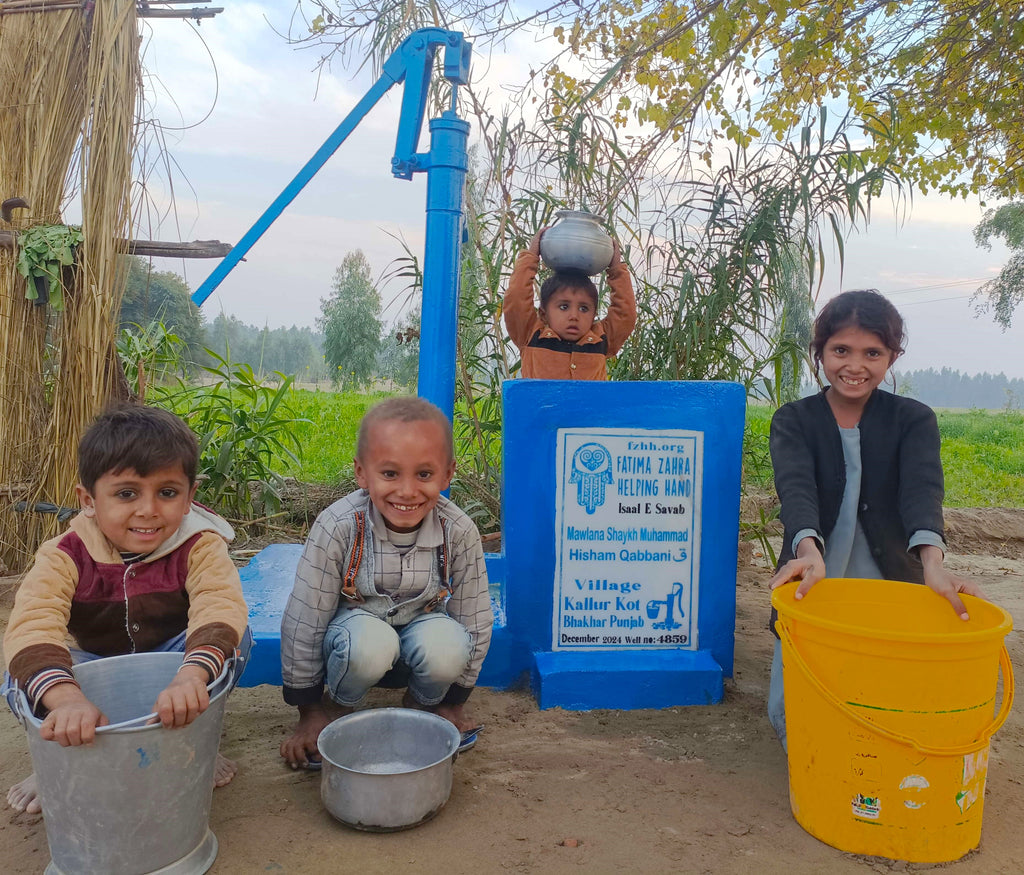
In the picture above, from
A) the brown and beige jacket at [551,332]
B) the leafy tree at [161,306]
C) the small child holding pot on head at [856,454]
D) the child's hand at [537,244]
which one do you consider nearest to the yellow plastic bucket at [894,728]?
the small child holding pot on head at [856,454]

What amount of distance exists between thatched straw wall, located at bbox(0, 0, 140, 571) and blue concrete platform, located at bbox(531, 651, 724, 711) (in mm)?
2286

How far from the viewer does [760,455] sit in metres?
5.66

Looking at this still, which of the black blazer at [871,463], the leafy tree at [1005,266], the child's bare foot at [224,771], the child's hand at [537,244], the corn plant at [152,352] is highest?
the leafy tree at [1005,266]

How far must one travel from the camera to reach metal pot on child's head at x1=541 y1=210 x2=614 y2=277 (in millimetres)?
2926

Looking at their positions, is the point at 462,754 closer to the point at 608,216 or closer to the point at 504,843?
the point at 504,843

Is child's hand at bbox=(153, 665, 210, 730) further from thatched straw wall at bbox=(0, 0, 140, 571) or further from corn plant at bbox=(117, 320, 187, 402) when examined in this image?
corn plant at bbox=(117, 320, 187, 402)

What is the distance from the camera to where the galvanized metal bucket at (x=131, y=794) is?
4.77 ft

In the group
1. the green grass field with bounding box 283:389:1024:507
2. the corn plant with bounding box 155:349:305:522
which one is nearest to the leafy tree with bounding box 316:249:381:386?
the green grass field with bounding box 283:389:1024:507

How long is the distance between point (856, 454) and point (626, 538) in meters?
0.75

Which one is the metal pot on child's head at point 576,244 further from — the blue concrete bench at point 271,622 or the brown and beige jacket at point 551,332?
the blue concrete bench at point 271,622

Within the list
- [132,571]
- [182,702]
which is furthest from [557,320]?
[182,702]

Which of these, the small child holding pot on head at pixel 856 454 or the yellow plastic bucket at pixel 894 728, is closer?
the yellow plastic bucket at pixel 894 728

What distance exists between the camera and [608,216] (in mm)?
3842

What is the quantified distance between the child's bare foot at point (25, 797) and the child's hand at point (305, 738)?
1.85 feet
